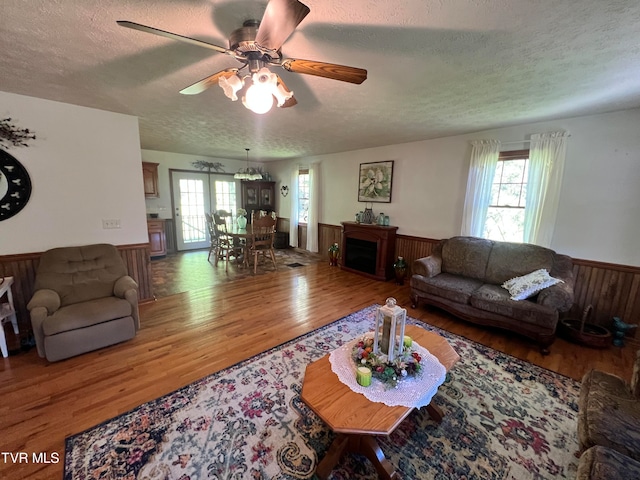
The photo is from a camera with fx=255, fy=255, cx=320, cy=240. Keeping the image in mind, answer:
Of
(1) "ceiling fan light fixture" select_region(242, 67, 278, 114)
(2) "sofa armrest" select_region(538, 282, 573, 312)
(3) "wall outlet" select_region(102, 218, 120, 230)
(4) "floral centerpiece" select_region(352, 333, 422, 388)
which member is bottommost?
(4) "floral centerpiece" select_region(352, 333, 422, 388)

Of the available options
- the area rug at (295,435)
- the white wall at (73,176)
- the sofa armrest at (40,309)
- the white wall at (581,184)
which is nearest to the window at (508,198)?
the white wall at (581,184)

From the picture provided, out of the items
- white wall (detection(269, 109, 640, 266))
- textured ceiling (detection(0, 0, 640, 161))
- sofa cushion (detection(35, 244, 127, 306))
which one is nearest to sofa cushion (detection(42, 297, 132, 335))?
sofa cushion (detection(35, 244, 127, 306))

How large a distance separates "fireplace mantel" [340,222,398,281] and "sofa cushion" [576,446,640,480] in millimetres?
3540

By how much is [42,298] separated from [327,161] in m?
5.06

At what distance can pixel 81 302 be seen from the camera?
255cm

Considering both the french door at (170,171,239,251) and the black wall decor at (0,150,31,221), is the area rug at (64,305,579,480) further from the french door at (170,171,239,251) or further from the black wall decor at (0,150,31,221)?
the french door at (170,171,239,251)

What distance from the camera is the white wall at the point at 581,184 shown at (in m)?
2.73

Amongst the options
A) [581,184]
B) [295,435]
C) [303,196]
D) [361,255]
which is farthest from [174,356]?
[303,196]

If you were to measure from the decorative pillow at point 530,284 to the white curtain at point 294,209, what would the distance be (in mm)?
4983

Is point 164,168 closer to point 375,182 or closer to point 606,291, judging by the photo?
point 375,182

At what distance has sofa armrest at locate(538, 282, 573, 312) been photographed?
8.29 feet

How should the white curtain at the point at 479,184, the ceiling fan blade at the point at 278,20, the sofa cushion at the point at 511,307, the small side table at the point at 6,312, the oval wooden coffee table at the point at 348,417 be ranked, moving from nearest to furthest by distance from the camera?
the ceiling fan blade at the point at 278,20 < the oval wooden coffee table at the point at 348,417 < the small side table at the point at 6,312 < the sofa cushion at the point at 511,307 < the white curtain at the point at 479,184


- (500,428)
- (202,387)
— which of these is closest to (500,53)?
(500,428)

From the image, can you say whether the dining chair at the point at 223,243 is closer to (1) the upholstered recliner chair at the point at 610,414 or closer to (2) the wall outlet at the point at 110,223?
(2) the wall outlet at the point at 110,223
